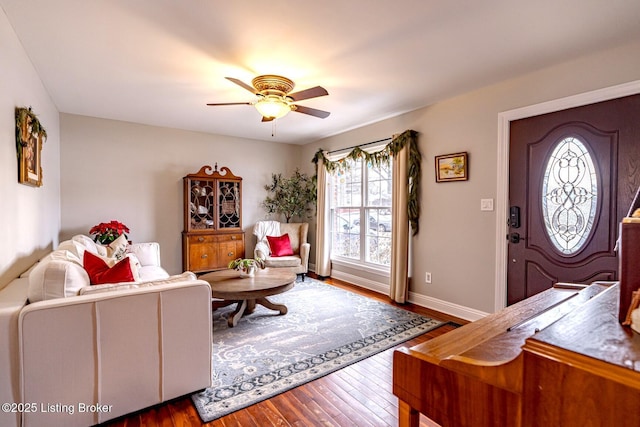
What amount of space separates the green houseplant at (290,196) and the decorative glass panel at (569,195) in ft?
11.5

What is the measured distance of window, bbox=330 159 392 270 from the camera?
435cm

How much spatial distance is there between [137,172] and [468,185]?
445 cm

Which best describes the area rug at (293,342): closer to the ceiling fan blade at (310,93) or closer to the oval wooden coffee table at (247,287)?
the oval wooden coffee table at (247,287)

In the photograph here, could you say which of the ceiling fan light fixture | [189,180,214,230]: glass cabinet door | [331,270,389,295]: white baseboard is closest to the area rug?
[331,270,389,295]: white baseboard

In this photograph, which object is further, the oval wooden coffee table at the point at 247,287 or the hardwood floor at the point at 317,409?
the oval wooden coffee table at the point at 247,287

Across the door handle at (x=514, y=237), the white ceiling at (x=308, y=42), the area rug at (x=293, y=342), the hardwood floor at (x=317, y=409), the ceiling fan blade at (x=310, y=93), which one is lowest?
the hardwood floor at (x=317, y=409)

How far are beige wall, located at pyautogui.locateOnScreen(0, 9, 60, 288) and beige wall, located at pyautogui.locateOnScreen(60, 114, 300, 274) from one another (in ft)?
2.80

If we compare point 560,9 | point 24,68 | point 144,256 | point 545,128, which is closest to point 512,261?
point 545,128

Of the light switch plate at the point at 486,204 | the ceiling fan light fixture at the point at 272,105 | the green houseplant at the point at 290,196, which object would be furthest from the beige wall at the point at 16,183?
the light switch plate at the point at 486,204

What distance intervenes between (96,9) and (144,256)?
112 inches

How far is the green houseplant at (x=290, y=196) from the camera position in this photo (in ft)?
18.2

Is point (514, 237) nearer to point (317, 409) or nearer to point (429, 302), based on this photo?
point (429, 302)

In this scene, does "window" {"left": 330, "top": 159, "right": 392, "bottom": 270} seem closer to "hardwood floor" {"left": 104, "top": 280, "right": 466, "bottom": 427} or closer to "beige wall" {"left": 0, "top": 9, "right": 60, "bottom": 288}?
"hardwood floor" {"left": 104, "top": 280, "right": 466, "bottom": 427}

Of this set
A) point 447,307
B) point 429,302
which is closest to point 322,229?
point 429,302
